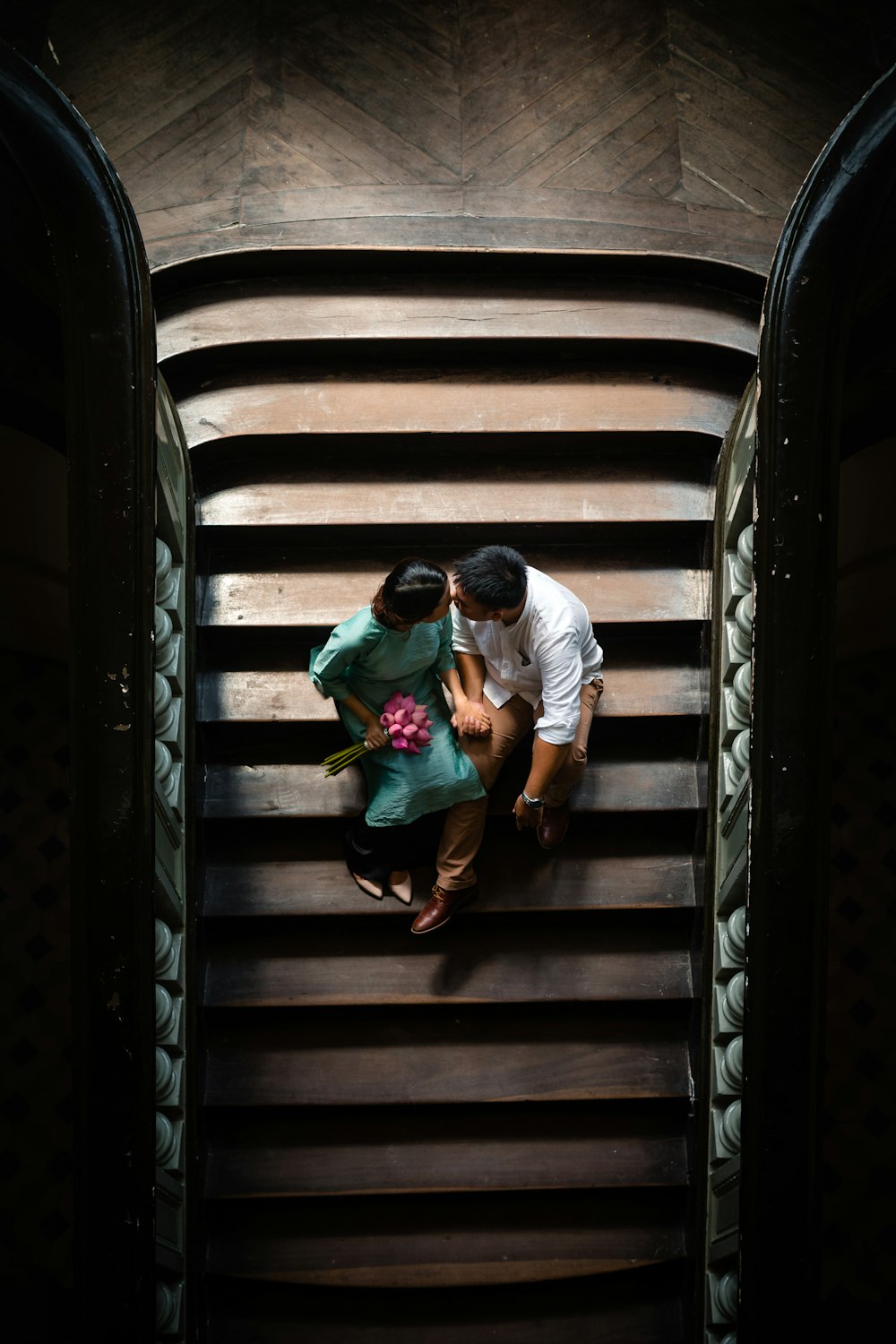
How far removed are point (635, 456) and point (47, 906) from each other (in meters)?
4.16

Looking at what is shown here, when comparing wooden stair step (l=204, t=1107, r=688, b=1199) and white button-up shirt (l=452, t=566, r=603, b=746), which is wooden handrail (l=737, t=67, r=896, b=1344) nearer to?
white button-up shirt (l=452, t=566, r=603, b=746)

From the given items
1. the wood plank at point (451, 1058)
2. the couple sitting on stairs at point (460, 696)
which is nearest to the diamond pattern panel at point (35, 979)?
the wood plank at point (451, 1058)

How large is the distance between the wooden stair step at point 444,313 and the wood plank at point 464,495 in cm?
53

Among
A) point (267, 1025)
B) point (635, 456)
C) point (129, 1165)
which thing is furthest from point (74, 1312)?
point (635, 456)

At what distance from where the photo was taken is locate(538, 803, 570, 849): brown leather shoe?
398 centimetres

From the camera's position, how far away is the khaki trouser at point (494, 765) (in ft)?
12.3

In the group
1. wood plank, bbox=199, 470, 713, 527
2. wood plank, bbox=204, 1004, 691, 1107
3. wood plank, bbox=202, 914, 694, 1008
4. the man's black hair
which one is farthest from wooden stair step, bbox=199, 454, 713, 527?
wood plank, bbox=204, 1004, 691, 1107

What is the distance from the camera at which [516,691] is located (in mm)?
3689

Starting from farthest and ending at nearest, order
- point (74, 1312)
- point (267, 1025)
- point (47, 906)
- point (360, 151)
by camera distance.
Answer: point (47, 906) → point (360, 151) → point (267, 1025) → point (74, 1312)

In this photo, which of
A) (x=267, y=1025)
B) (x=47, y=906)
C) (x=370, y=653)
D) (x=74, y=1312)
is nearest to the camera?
(x=74, y=1312)

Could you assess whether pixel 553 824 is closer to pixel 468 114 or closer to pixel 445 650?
pixel 445 650

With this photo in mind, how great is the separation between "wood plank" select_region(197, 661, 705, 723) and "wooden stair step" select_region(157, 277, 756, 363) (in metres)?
1.35

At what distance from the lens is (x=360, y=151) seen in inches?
188

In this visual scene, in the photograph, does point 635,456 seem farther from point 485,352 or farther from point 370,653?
point 370,653
